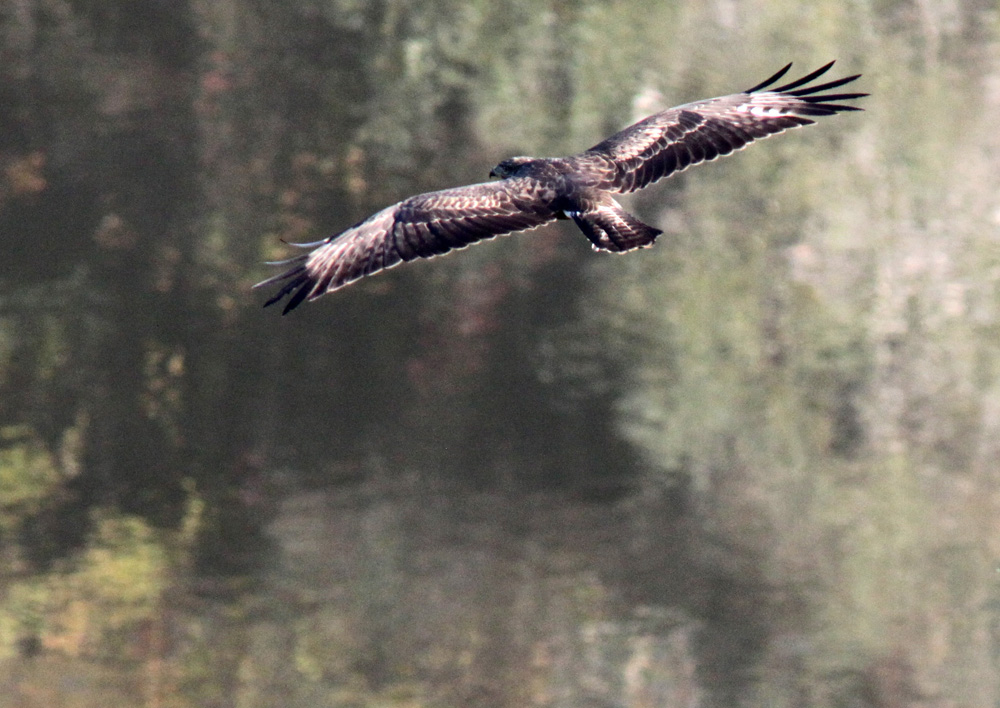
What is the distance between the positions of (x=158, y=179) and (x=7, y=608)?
5403mm

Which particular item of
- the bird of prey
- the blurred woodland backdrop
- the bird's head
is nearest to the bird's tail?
the bird of prey

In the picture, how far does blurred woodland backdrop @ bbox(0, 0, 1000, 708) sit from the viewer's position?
65.8ft

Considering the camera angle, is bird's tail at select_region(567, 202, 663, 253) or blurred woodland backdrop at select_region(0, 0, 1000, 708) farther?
blurred woodland backdrop at select_region(0, 0, 1000, 708)

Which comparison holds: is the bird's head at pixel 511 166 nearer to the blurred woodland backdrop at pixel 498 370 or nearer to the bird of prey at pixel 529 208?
the bird of prey at pixel 529 208

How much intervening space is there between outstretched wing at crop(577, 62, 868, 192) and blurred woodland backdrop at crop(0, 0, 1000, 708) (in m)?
8.26

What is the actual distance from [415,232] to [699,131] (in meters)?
2.21

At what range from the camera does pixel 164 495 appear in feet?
68.9

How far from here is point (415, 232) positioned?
9.94m

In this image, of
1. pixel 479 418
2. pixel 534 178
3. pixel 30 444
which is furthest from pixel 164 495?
pixel 534 178

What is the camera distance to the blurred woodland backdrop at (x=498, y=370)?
20062 mm

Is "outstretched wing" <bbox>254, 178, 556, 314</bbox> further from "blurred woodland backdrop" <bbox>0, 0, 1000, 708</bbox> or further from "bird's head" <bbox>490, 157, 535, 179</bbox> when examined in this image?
"blurred woodland backdrop" <bbox>0, 0, 1000, 708</bbox>

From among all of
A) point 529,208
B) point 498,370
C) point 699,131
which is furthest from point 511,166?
point 498,370

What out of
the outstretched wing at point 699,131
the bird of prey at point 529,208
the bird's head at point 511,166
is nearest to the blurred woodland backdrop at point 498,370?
the outstretched wing at point 699,131

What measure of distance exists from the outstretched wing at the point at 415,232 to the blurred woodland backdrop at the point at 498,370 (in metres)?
9.95
